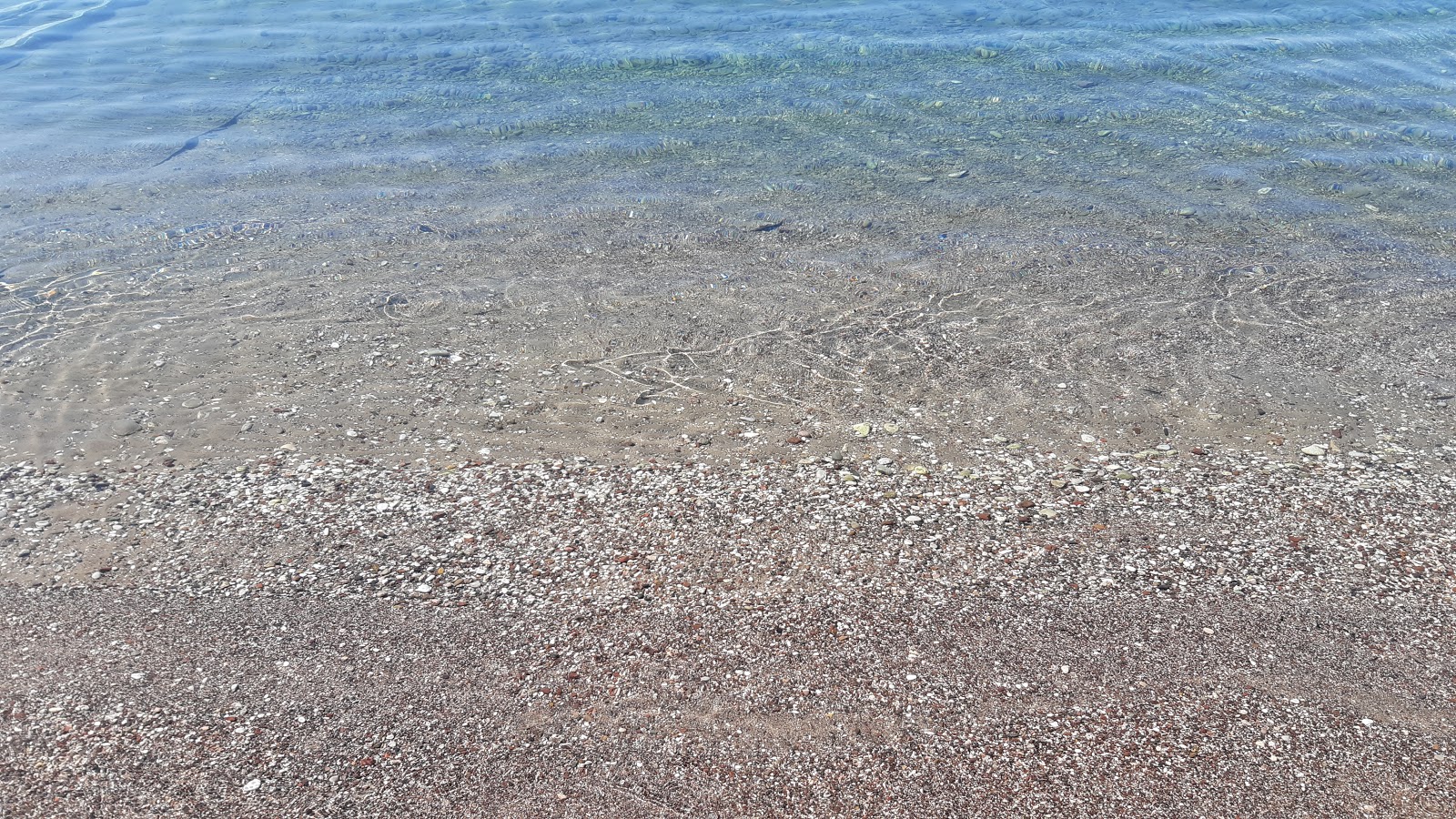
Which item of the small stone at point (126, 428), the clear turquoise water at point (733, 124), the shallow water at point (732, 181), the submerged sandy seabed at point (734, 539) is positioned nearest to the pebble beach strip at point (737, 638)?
the submerged sandy seabed at point (734, 539)

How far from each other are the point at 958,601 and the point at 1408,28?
17.4 meters

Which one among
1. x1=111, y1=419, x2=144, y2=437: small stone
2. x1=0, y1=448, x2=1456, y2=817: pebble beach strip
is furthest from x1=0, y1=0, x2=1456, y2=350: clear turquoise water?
x1=0, y1=448, x2=1456, y2=817: pebble beach strip

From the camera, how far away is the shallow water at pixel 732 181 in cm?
849

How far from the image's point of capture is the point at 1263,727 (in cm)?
421

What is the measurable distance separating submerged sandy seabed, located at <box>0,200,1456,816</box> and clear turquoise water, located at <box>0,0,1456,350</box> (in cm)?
138

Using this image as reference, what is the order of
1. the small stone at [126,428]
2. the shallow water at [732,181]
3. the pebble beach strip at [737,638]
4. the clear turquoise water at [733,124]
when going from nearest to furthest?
the pebble beach strip at [737,638] → the small stone at [126,428] → the shallow water at [732,181] → the clear turquoise water at [733,124]

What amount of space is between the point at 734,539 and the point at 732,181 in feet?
23.6

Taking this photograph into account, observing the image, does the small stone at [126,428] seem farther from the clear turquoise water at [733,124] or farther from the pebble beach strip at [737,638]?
the clear turquoise water at [733,124]

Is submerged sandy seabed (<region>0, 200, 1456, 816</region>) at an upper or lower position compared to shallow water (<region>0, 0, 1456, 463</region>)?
lower

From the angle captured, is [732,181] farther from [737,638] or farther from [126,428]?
[737,638]

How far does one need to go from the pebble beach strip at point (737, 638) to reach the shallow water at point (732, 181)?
1687 millimetres

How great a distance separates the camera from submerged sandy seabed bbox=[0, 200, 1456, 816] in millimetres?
4109

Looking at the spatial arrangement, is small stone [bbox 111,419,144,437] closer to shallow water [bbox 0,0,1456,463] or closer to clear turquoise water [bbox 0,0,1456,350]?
shallow water [bbox 0,0,1456,463]

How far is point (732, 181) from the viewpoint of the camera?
11766 millimetres
